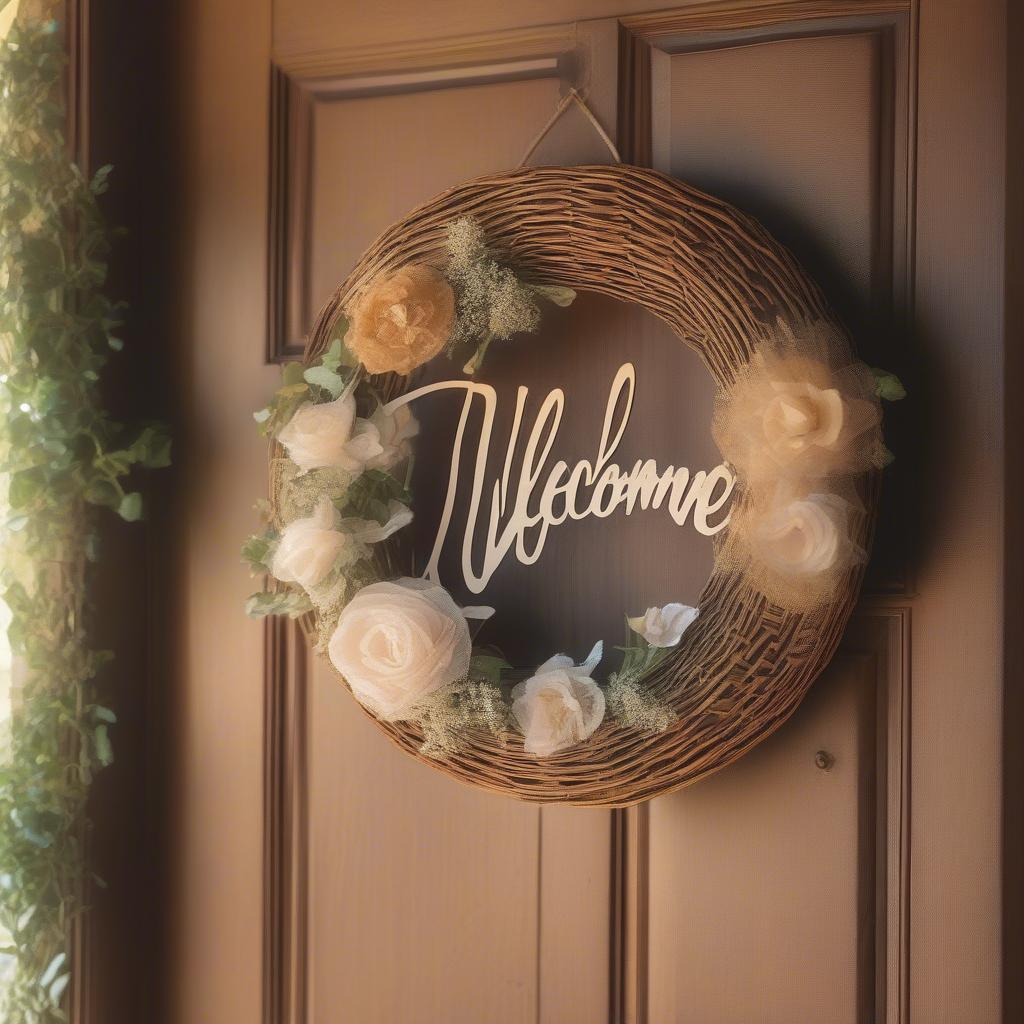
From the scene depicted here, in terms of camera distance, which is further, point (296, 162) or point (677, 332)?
point (296, 162)

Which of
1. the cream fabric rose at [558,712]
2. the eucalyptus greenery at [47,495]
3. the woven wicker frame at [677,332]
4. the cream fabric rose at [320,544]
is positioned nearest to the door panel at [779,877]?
the woven wicker frame at [677,332]

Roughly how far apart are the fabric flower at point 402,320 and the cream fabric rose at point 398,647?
253mm

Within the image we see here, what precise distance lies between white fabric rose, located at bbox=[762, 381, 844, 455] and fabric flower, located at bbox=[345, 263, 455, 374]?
37cm

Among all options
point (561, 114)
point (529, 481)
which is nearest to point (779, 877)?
point (529, 481)

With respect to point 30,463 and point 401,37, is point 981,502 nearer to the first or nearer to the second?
point 401,37

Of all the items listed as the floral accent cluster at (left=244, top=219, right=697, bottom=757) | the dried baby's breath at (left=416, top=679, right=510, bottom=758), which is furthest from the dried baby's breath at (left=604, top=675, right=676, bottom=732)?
the dried baby's breath at (left=416, top=679, right=510, bottom=758)

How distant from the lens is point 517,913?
4.22ft

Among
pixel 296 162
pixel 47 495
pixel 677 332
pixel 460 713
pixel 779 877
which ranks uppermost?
pixel 296 162

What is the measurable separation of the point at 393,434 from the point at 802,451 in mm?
461

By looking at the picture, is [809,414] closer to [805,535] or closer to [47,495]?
[805,535]

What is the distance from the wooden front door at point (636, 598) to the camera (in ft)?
3.76

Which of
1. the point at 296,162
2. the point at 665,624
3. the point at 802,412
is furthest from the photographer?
the point at 296,162

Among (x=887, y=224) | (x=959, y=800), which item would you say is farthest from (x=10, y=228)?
(x=959, y=800)

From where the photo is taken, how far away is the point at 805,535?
1034mm
